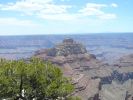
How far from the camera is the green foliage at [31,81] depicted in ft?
140

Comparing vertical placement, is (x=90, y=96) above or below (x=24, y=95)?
below

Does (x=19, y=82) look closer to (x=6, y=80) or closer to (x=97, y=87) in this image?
(x=6, y=80)

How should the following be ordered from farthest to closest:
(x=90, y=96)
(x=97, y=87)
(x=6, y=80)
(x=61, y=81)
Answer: (x=97, y=87) → (x=90, y=96) → (x=61, y=81) → (x=6, y=80)

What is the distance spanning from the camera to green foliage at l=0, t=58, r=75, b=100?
140 ft

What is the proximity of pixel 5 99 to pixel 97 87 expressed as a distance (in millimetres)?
150600

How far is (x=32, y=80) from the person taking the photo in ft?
143

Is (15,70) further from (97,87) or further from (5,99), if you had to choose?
(97,87)

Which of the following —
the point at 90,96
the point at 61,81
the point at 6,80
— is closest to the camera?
the point at 6,80

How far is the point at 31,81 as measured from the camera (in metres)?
43.8

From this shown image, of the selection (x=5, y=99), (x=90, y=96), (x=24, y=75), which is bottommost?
(x=90, y=96)

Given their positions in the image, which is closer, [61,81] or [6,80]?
[6,80]

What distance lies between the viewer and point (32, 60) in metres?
45.4

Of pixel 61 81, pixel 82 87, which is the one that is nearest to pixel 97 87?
pixel 82 87

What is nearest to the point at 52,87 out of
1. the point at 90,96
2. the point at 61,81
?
the point at 61,81
